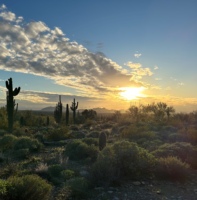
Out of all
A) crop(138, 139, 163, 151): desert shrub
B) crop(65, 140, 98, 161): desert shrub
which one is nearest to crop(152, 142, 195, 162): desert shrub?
crop(138, 139, 163, 151): desert shrub

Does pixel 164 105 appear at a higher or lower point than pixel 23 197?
higher

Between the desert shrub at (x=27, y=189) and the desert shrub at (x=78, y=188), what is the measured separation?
1082mm

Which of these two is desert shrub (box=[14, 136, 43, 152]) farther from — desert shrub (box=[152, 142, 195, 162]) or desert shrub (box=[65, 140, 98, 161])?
desert shrub (box=[152, 142, 195, 162])

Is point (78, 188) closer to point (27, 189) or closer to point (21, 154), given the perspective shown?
point (27, 189)

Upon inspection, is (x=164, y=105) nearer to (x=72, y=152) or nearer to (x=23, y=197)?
(x=72, y=152)

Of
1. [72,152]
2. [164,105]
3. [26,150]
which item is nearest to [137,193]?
[72,152]

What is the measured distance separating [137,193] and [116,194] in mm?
675

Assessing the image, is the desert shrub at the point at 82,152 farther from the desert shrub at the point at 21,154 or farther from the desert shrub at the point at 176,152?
the desert shrub at the point at 176,152

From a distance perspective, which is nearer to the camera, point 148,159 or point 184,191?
point 184,191

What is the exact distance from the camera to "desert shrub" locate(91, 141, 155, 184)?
910 cm

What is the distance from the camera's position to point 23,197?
21.4 ft

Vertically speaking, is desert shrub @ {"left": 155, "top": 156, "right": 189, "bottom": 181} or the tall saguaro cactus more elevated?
the tall saguaro cactus

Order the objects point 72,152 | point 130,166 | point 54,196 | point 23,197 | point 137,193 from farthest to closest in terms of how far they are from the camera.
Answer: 1. point 72,152
2. point 130,166
3. point 137,193
4. point 54,196
5. point 23,197

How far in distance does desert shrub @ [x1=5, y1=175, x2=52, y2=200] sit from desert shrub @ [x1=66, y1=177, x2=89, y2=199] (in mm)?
1082
